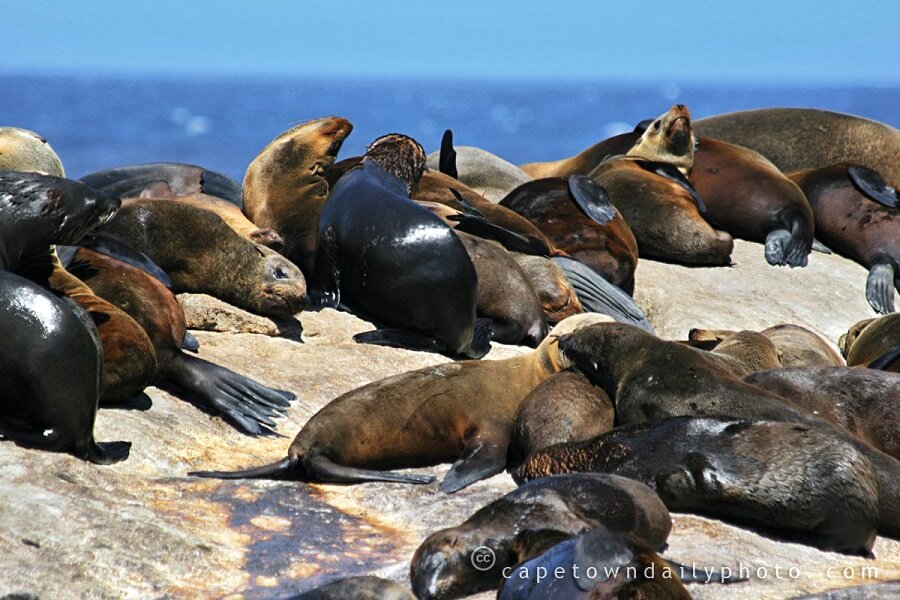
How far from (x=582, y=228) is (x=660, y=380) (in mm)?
4183

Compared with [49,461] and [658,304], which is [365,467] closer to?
[49,461]

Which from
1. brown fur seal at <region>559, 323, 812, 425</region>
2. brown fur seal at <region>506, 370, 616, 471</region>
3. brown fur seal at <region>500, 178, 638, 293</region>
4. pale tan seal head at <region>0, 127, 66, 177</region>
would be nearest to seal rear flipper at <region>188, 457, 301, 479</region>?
brown fur seal at <region>506, 370, 616, 471</region>

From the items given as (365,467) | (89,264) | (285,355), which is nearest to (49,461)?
(365,467)

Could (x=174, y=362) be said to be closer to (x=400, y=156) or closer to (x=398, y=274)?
(x=398, y=274)

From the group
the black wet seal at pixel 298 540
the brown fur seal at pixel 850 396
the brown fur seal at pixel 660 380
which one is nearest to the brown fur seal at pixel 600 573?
the black wet seal at pixel 298 540

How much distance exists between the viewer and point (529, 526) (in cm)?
401

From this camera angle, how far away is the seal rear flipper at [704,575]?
3.80 m

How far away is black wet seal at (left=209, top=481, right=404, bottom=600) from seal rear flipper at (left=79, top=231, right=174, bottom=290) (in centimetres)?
206

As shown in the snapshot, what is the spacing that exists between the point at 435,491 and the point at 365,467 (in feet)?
1.39

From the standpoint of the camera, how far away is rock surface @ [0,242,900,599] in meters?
3.80

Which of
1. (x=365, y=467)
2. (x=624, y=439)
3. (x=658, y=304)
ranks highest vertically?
(x=624, y=439)

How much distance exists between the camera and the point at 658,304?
31.4ft

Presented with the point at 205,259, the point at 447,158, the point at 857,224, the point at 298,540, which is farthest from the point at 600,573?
the point at 857,224

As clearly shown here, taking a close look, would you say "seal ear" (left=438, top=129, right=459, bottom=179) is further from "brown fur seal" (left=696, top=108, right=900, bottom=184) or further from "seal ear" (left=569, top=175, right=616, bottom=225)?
"brown fur seal" (left=696, top=108, right=900, bottom=184)
